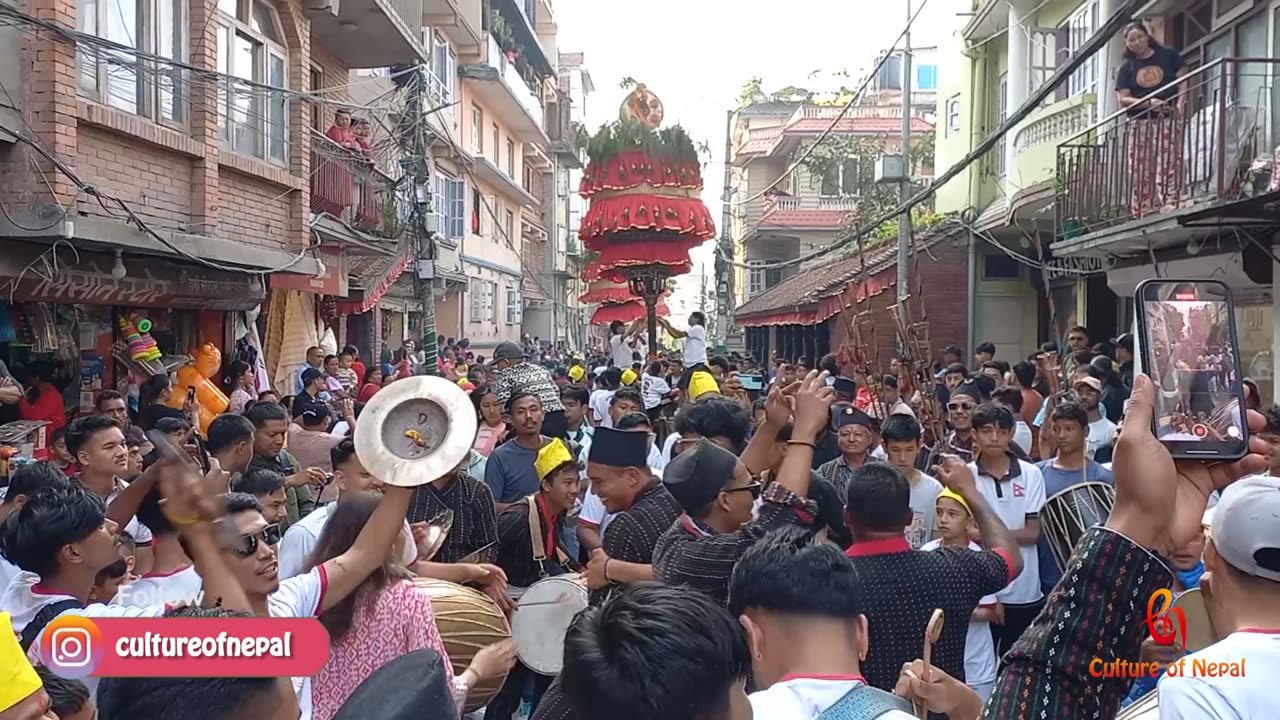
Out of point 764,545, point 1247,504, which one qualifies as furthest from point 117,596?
point 1247,504

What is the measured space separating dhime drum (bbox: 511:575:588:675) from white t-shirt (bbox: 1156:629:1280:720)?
2.59 meters

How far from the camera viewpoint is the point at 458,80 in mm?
26891

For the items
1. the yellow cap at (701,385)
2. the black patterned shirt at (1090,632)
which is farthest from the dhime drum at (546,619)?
the yellow cap at (701,385)

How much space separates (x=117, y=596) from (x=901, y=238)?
12.9 m

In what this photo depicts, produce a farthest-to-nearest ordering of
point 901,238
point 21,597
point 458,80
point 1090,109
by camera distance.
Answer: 1. point 458,80
2. point 901,238
3. point 1090,109
4. point 21,597

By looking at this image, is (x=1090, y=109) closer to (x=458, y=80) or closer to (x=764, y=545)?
(x=764, y=545)

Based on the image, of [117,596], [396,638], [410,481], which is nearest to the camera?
[410,481]

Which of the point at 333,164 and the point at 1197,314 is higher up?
the point at 333,164

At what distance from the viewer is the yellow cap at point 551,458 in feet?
18.5

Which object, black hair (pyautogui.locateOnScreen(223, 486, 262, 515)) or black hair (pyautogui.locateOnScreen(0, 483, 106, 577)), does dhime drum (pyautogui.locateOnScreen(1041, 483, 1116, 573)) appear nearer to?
black hair (pyautogui.locateOnScreen(223, 486, 262, 515))

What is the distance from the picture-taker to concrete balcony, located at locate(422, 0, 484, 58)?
20.1 metres

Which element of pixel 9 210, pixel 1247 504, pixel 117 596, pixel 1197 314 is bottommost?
pixel 117 596

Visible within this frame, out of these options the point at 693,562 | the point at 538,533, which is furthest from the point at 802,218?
the point at 693,562

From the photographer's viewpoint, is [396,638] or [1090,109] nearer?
[396,638]
